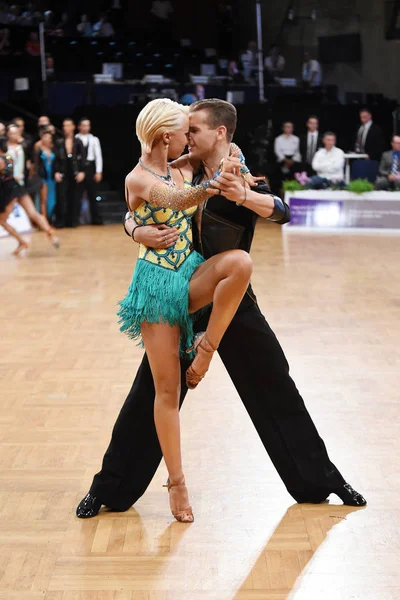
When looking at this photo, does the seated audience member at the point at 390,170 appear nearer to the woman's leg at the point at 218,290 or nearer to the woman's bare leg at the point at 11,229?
the woman's bare leg at the point at 11,229

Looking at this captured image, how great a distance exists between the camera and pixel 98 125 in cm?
1334

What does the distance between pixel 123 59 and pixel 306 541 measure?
13.9m

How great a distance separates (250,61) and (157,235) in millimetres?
13682

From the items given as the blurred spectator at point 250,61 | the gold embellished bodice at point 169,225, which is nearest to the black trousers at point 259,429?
the gold embellished bodice at point 169,225

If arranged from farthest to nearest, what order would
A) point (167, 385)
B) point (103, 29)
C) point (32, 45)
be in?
1. point (103, 29)
2. point (32, 45)
3. point (167, 385)

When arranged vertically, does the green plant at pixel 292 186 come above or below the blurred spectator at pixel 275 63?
below

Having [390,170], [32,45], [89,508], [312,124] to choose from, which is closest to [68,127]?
[312,124]

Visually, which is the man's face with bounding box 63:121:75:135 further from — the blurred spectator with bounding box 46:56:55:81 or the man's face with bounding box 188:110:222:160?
the man's face with bounding box 188:110:222:160

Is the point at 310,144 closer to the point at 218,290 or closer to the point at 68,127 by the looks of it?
the point at 68,127

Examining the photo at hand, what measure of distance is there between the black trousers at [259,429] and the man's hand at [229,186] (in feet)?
1.74

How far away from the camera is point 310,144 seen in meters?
12.3

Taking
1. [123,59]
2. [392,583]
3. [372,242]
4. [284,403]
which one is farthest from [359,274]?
[123,59]

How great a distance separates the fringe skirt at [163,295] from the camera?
273cm

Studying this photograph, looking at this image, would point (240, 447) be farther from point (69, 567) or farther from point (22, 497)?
point (69, 567)
